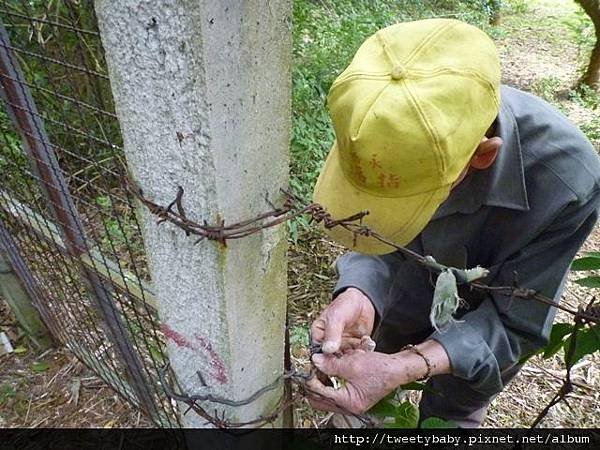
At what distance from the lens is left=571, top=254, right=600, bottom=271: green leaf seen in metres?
1.05

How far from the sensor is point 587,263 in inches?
41.9

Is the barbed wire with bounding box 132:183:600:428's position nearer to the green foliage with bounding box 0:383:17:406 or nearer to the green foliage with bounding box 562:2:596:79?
the green foliage with bounding box 0:383:17:406

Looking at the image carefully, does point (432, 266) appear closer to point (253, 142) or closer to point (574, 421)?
point (253, 142)

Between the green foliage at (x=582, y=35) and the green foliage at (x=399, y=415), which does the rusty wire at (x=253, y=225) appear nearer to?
the green foliage at (x=399, y=415)

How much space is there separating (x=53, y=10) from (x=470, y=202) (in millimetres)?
1987

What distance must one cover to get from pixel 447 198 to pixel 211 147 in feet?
2.11

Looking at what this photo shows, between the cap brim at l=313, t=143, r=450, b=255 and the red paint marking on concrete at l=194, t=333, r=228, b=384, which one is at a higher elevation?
the cap brim at l=313, t=143, r=450, b=255

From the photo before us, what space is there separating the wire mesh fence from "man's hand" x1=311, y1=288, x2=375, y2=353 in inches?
15.6

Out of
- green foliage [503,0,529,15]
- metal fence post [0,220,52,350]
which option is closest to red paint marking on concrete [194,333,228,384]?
metal fence post [0,220,52,350]

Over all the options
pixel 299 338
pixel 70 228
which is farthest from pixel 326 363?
pixel 299 338

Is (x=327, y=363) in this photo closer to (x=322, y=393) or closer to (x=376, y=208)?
(x=322, y=393)

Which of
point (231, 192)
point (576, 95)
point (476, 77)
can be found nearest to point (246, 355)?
point (231, 192)

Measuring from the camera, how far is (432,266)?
0.73 metres

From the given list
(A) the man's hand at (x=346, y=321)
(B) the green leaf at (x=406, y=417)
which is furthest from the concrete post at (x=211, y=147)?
(B) the green leaf at (x=406, y=417)
